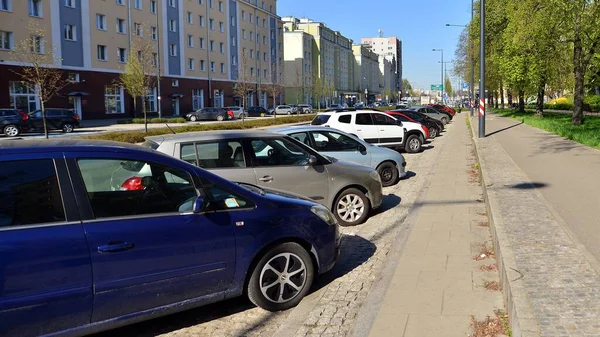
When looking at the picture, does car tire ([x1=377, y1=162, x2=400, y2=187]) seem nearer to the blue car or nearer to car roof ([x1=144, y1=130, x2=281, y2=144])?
car roof ([x1=144, y1=130, x2=281, y2=144])

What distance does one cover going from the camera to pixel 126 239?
398 cm

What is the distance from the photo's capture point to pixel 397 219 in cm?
886

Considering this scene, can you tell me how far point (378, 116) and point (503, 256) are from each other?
14.2 metres

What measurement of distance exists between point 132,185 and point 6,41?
43619 millimetres

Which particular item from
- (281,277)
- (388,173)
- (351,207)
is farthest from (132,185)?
(388,173)

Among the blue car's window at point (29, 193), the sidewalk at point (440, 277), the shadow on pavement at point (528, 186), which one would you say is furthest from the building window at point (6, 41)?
the blue car's window at point (29, 193)

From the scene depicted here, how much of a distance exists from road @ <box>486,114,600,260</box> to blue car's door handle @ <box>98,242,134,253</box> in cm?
460

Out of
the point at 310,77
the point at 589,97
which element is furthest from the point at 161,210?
the point at 310,77

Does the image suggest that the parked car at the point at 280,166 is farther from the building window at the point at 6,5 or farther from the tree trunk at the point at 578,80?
the building window at the point at 6,5

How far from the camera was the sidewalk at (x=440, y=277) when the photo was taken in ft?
14.7

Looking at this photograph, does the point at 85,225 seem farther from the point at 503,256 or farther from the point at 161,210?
the point at 503,256

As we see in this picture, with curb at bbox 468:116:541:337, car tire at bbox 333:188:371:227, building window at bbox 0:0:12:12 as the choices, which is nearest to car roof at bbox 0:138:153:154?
curb at bbox 468:116:541:337

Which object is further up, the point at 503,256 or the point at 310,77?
the point at 310,77

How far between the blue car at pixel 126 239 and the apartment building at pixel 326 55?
8678 cm
